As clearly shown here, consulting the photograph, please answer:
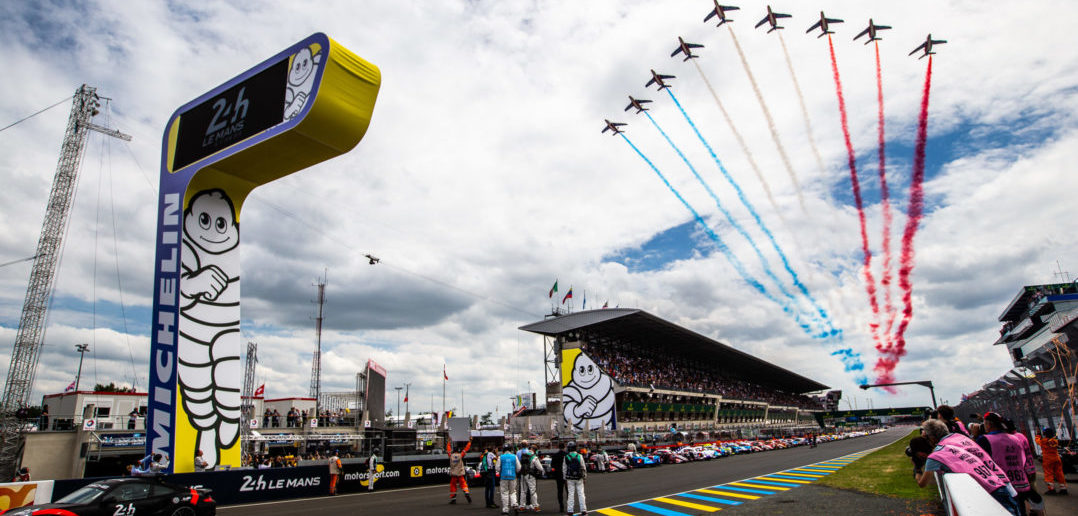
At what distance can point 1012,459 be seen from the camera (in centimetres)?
635

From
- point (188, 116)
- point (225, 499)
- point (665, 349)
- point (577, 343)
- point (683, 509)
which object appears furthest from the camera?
point (665, 349)

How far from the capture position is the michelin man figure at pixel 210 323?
58.6ft

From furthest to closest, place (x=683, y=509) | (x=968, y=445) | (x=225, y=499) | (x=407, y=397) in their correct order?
1. (x=407, y=397)
2. (x=225, y=499)
3. (x=683, y=509)
4. (x=968, y=445)

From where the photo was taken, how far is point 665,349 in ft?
260

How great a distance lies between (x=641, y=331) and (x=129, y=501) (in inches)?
2373

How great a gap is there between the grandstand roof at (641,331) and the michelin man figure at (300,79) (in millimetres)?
43771

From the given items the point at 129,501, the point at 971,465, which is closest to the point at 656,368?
the point at 129,501

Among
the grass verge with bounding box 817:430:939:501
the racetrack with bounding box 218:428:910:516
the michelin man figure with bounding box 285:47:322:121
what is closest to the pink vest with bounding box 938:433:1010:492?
the grass verge with bounding box 817:430:939:501

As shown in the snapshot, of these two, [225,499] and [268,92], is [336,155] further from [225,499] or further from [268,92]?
[225,499]

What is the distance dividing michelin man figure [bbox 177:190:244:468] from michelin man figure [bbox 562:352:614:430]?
3979 centimetres

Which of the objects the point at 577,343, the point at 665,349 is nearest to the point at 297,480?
the point at 577,343

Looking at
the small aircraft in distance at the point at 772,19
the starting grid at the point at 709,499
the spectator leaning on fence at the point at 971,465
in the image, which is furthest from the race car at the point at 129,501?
the small aircraft in distance at the point at 772,19

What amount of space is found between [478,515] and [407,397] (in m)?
36.6

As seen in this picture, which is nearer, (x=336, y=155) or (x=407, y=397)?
(x=336, y=155)
